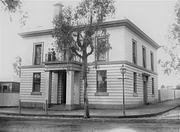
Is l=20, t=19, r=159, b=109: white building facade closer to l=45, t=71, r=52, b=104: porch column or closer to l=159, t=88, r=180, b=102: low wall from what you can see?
l=45, t=71, r=52, b=104: porch column

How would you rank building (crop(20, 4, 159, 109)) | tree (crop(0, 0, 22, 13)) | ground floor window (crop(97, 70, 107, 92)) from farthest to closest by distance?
ground floor window (crop(97, 70, 107, 92)) → building (crop(20, 4, 159, 109)) → tree (crop(0, 0, 22, 13))

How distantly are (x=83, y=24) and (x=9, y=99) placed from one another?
16.3 meters

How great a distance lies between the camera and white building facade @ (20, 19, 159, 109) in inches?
864

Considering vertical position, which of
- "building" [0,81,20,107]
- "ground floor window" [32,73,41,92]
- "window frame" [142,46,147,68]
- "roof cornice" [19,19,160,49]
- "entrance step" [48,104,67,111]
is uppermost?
"roof cornice" [19,19,160,49]

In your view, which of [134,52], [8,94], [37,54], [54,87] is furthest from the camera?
[8,94]

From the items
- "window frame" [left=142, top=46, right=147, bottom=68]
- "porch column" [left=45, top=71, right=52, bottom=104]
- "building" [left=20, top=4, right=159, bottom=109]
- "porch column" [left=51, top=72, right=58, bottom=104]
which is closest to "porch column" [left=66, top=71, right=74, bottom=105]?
"building" [left=20, top=4, right=159, bottom=109]

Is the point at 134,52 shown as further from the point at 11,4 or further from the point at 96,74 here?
the point at 11,4

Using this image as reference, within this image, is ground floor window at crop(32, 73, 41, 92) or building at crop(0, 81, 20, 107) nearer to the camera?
ground floor window at crop(32, 73, 41, 92)

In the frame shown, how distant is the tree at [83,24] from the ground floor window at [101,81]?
628 cm

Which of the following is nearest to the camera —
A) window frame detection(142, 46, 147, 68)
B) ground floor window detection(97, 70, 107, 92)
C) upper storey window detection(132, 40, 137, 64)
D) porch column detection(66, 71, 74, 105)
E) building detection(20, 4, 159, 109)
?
porch column detection(66, 71, 74, 105)

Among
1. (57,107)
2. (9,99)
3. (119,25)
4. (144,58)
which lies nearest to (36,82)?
(9,99)

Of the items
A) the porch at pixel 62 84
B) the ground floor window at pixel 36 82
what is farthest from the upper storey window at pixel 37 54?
the porch at pixel 62 84

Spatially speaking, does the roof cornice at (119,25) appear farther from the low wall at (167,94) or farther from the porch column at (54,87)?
the low wall at (167,94)

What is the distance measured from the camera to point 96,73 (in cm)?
2289
